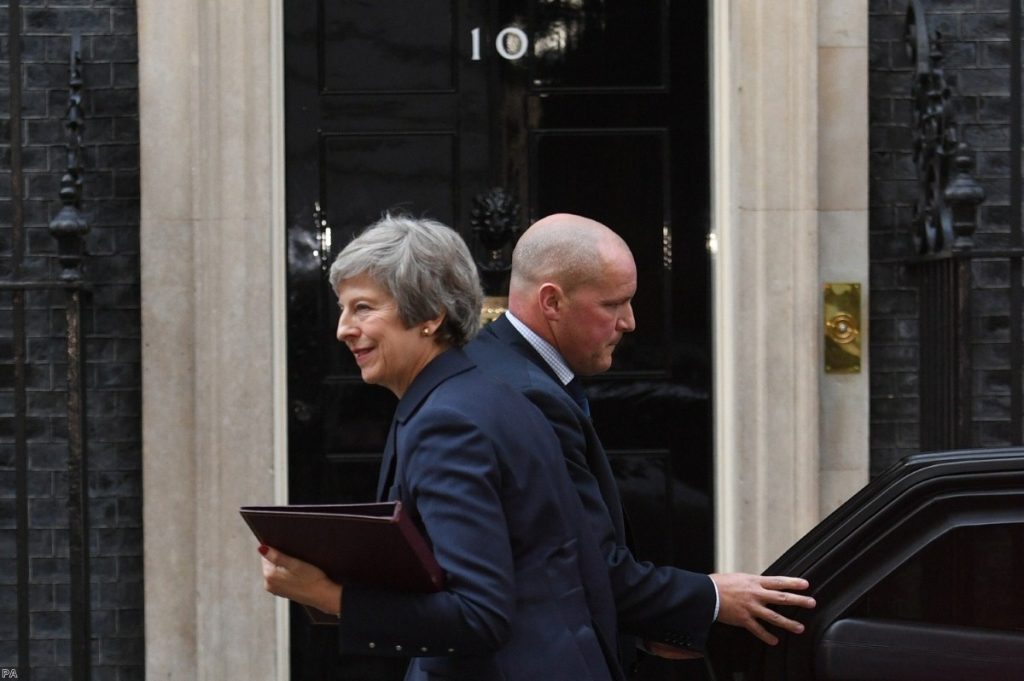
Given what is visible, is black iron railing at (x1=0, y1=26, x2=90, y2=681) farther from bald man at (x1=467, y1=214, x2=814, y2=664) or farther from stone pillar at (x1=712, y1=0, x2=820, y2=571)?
bald man at (x1=467, y1=214, x2=814, y2=664)

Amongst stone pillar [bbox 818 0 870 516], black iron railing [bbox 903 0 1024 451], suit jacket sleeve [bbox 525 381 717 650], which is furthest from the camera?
stone pillar [bbox 818 0 870 516]

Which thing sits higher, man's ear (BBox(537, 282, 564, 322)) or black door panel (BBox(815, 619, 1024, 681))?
man's ear (BBox(537, 282, 564, 322))

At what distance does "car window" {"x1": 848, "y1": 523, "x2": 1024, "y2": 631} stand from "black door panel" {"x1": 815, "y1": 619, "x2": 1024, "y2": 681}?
21mm

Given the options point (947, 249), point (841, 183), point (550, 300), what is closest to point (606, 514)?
point (550, 300)

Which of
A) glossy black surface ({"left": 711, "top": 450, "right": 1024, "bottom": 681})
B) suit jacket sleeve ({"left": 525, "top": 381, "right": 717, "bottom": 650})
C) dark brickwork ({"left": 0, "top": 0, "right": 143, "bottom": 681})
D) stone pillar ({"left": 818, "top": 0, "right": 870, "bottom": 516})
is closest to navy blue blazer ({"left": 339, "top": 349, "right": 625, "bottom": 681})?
suit jacket sleeve ({"left": 525, "top": 381, "right": 717, "bottom": 650})

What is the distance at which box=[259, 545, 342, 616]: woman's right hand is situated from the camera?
268 cm

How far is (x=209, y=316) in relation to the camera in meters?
5.91

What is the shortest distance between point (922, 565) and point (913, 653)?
0.16m

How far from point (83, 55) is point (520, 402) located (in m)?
3.88

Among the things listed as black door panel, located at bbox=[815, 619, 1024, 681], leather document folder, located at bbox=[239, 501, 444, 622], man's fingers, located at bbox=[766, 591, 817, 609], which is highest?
leather document folder, located at bbox=[239, 501, 444, 622]

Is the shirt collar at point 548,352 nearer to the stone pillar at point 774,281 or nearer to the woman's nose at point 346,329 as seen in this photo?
the woman's nose at point 346,329

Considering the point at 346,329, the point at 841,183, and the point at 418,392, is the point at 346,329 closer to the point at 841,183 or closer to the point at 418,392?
the point at 418,392

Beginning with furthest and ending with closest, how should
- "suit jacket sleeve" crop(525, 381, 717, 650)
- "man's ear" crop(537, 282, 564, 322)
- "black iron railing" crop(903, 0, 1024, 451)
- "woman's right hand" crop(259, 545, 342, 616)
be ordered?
"black iron railing" crop(903, 0, 1024, 451) < "man's ear" crop(537, 282, 564, 322) < "suit jacket sleeve" crop(525, 381, 717, 650) < "woman's right hand" crop(259, 545, 342, 616)

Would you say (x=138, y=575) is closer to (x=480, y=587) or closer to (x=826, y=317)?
(x=826, y=317)
